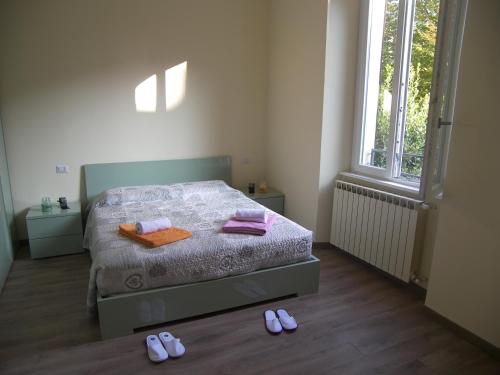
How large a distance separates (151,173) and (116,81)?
102cm

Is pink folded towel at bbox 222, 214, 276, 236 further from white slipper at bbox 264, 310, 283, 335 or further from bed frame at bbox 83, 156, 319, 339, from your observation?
white slipper at bbox 264, 310, 283, 335

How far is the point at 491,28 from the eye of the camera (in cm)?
207

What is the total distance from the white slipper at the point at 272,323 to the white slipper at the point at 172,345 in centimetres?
57

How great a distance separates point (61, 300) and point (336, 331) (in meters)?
2.02

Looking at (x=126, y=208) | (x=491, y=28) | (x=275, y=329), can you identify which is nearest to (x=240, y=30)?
(x=126, y=208)

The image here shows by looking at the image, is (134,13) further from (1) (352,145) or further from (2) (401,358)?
(2) (401,358)

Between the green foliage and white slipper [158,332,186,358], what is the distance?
7.36 ft

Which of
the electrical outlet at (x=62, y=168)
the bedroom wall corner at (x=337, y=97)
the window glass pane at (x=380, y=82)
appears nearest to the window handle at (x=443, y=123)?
the window glass pane at (x=380, y=82)

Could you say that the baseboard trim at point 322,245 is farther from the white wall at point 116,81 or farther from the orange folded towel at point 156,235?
the orange folded towel at point 156,235

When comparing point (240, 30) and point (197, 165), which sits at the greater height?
point (240, 30)

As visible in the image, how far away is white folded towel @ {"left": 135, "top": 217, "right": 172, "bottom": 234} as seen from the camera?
2.64 m

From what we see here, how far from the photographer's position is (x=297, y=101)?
12.7 feet

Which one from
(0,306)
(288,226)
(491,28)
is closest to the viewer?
(491,28)

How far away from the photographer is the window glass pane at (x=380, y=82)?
10.4 feet
